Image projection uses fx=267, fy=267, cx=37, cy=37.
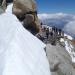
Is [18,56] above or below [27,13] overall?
below

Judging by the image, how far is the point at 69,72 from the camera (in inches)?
516

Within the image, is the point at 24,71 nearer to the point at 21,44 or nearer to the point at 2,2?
the point at 21,44

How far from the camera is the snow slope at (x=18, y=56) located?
10.2 metres

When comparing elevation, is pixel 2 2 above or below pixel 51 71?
above

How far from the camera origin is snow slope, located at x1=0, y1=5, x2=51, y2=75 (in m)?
10.2

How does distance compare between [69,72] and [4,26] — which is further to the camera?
[4,26]

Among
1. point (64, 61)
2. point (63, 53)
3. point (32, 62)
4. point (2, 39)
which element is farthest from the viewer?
point (63, 53)

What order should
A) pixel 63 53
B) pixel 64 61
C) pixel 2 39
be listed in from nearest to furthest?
pixel 2 39 → pixel 64 61 → pixel 63 53

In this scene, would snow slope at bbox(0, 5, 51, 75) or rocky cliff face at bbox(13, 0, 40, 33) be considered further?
rocky cliff face at bbox(13, 0, 40, 33)

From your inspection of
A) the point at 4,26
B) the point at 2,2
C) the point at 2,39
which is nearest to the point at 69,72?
the point at 2,39

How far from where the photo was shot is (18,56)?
1112cm

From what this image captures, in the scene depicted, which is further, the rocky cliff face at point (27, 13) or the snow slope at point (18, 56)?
the rocky cliff face at point (27, 13)

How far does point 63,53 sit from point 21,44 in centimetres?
367

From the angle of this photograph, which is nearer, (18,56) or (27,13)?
(18,56)
